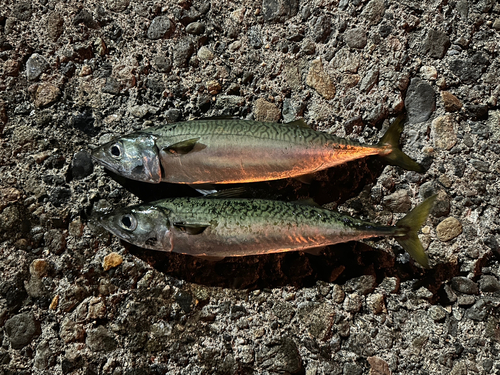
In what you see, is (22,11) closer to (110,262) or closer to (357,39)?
(110,262)

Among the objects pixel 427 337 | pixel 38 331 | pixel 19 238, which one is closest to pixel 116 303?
pixel 38 331

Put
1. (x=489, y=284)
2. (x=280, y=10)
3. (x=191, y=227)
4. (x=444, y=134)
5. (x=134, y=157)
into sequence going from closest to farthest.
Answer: (x=191, y=227) → (x=134, y=157) → (x=489, y=284) → (x=444, y=134) → (x=280, y=10)

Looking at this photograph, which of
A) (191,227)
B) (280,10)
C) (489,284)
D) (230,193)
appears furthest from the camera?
(280,10)

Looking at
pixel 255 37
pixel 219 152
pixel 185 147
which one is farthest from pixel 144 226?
pixel 255 37

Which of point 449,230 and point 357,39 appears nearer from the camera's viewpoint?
point 449,230

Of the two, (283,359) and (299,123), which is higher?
(299,123)

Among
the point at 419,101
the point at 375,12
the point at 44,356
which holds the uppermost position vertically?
the point at 375,12

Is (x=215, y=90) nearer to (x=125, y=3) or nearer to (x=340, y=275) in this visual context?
(x=125, y=3)
